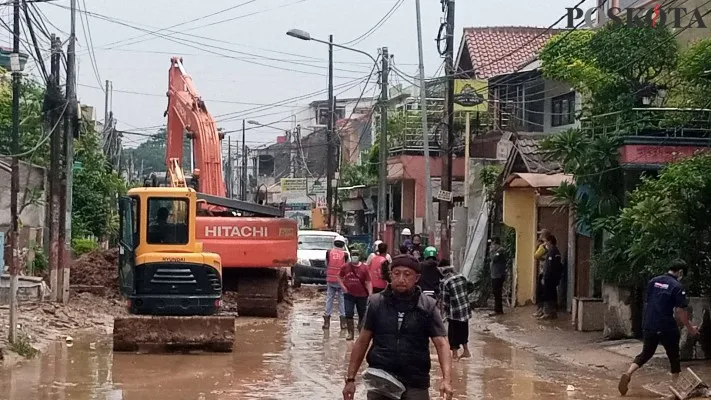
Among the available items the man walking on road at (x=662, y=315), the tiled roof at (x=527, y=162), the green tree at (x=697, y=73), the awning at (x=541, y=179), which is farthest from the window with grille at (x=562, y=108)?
the man walking on road at (x=662, y=315)

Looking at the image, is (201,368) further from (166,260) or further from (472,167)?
(472,167)

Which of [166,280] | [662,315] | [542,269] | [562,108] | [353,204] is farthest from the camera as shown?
[353,204]

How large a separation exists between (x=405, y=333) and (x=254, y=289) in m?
17.7

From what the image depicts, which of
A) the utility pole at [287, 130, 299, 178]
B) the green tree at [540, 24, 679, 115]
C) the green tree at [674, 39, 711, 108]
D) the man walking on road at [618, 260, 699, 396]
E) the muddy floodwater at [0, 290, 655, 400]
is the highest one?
the utility pole at [287, 130, 299, 178]

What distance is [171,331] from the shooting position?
18.3 m

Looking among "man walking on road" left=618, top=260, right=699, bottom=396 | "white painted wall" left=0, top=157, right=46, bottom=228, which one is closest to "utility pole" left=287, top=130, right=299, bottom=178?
"white painted wall" left=0, top=157, right=46, bottom=228

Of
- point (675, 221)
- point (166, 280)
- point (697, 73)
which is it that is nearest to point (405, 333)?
point (675, 221)

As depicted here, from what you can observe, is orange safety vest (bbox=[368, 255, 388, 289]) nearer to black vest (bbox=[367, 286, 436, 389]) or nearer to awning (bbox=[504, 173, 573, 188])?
awning (bbox=[504, 173, 573, 188])

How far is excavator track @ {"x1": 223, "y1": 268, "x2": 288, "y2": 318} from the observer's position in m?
26.4

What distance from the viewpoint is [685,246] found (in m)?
17.7

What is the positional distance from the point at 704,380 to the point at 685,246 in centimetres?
276

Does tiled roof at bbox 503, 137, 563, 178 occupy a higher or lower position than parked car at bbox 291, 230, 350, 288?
higher

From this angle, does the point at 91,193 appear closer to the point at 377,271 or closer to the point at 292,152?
the point at 377,271

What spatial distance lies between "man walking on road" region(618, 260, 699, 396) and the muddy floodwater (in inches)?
19.4
